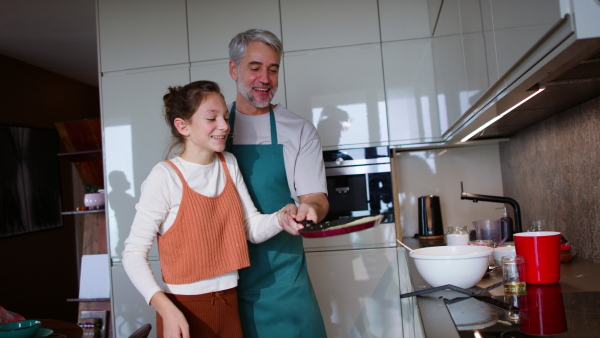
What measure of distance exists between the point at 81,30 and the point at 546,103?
3657 mm

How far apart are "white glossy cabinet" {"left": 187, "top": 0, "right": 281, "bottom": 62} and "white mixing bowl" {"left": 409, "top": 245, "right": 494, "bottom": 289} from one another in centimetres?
189

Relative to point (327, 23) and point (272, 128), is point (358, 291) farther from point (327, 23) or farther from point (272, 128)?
point (327, 23)

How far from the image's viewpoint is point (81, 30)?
162 inches

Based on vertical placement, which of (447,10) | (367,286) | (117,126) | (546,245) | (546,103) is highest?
(447,10)

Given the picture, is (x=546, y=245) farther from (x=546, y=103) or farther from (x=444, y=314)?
(x=546, y=103)

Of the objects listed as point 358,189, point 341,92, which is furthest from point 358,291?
point 341,92

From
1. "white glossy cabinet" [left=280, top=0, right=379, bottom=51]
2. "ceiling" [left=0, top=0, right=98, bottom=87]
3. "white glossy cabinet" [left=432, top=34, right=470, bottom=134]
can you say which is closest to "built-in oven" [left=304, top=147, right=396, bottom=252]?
"white glossy cabinet" [left=432, top=34, right=470, bottom=134]

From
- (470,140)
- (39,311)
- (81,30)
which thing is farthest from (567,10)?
(39,311)

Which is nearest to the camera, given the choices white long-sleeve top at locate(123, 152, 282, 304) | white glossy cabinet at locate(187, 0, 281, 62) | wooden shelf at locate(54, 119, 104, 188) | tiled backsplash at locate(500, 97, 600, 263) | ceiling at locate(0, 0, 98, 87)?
white long-sleeve top at locate(123, 152, 282, 304)

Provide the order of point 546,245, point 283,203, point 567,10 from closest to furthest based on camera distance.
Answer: point 567,10
point 546,245
point 283,203

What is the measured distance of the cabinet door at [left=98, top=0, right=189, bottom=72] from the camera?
2.94m

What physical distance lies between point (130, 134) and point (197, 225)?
1674mm

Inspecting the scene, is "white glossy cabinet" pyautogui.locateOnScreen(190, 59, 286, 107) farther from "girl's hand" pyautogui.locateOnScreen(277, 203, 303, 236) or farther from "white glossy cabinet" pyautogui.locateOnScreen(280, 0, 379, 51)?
"girl's hand" pyautogui.locateOnScreen(277, 203, 303, 236)

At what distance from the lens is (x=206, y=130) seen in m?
1.51
